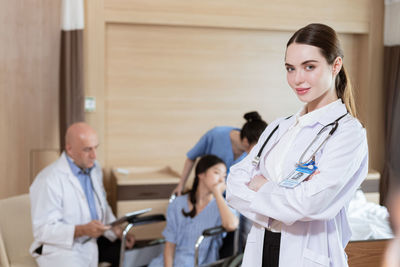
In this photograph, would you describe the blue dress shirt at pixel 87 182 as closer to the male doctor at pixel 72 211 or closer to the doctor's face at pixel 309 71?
the male doctor at pixel 72 211

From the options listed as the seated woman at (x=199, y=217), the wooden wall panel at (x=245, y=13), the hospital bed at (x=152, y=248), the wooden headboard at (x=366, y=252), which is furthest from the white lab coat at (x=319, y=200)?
the wooden wall panel at (x=245, y=13)

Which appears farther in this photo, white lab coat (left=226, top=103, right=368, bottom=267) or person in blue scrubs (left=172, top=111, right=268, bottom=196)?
person in blue scrubs (left=172, top=111, right=268, bottom=196)

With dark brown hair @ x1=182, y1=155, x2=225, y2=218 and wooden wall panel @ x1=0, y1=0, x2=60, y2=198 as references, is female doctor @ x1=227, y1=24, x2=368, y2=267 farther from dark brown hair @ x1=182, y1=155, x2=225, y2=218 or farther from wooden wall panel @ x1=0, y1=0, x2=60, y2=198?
wooden wall panel @ x1=0, y1=0, x2=60, y2=198

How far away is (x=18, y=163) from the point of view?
12.7 ft

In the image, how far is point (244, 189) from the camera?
5.47 ft

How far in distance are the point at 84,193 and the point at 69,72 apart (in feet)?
5.42

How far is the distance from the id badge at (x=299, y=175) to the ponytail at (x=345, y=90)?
253 millimetres

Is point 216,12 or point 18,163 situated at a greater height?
point 216,12

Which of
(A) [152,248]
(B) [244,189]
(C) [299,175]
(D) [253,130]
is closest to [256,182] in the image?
(B) [244,189]

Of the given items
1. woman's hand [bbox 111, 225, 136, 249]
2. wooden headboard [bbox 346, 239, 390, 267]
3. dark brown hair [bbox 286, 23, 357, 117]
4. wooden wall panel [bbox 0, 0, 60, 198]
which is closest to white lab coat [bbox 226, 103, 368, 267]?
dark brown hair [bbox 286, 23, 357, 117]

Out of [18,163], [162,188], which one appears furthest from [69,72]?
[162,188]

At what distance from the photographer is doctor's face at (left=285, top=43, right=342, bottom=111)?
5.08ft

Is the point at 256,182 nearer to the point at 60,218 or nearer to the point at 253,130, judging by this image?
the point at 253,130

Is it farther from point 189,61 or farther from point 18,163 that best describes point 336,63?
point 189,61
